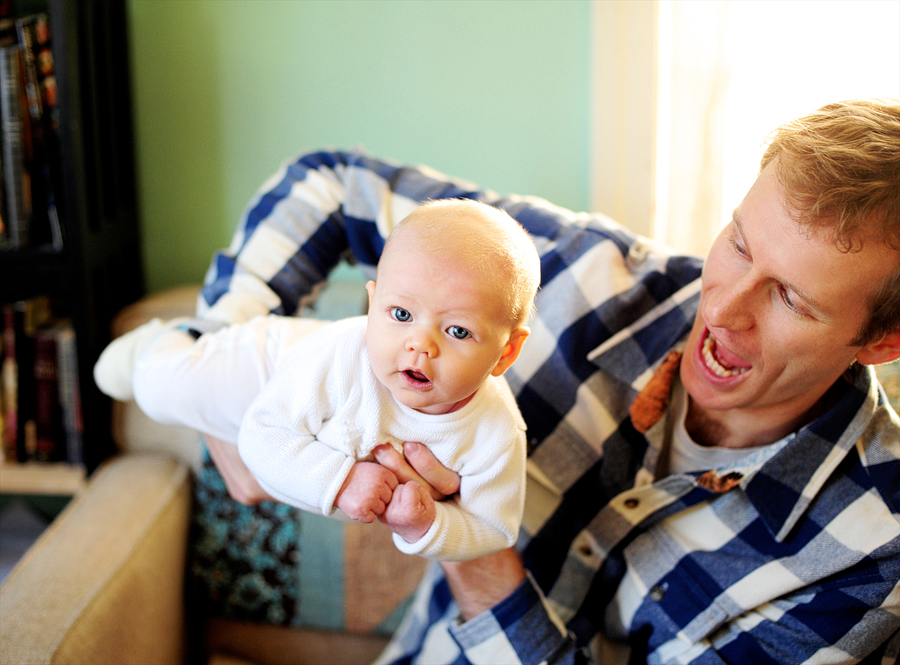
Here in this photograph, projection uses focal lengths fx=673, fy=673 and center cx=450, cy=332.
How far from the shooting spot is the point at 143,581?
1.21 metres

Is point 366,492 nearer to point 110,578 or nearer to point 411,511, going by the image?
point 411,511

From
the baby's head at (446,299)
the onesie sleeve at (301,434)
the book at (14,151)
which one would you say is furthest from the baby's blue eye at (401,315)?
the book at (14,151)

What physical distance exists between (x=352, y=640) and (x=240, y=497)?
2.18ft

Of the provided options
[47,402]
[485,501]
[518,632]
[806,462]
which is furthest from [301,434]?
[47,402]

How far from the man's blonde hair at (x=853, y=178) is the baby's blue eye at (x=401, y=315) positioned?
0.44m

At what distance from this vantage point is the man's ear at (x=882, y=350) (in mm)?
810

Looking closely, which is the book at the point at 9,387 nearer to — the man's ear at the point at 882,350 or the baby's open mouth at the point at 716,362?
the baby's open mouth at the point at 716,362

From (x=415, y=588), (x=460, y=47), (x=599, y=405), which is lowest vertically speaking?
(x=415, y=588)

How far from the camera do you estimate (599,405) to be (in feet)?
3.40

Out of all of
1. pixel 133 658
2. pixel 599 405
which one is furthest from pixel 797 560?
pixel 133 658

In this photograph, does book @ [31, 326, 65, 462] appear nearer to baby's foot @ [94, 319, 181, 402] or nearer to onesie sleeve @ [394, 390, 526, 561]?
baby's foot @ [94, 319, 181, 402]

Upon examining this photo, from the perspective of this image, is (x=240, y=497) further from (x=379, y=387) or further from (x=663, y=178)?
(x=663, y=178)

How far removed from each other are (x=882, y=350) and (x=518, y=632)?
1.94 ft

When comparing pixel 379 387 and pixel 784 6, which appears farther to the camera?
pixel 784 6
